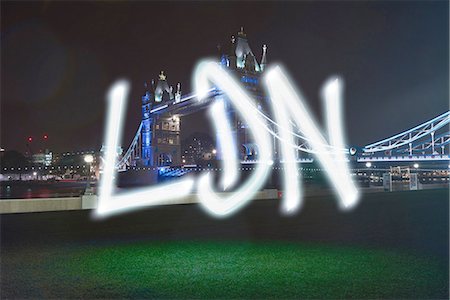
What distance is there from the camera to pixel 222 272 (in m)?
6.53

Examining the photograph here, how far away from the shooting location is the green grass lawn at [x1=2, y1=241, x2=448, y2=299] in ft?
18.1

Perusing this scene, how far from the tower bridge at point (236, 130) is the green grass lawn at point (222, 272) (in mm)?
38443

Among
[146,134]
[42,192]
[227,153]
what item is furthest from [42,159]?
[227,153]

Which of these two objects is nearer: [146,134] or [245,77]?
[245,77]

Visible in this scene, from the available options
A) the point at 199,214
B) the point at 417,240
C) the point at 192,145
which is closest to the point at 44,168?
the point at 192,145

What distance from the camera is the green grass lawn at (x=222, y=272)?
5.52 meters

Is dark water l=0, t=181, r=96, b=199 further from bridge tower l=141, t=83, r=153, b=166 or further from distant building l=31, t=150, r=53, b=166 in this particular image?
distant building l=31, t=150, r=53, b=166

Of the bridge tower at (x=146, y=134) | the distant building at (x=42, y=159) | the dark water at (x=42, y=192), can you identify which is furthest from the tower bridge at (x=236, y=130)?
the distant building at (x=42, y=159)

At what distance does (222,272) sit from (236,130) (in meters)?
55.9

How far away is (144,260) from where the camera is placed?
746 centimetres

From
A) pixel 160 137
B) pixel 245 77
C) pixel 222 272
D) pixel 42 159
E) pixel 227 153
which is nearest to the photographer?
pixel 222 272

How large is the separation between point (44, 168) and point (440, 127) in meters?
106

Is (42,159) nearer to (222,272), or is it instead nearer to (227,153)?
(227,153)

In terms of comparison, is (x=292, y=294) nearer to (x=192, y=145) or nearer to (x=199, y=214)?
(x=199, y=214)
